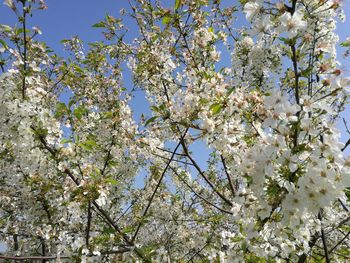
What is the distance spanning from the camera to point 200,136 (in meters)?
3.76

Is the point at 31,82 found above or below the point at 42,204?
above

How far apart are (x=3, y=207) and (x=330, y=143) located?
6928 mm

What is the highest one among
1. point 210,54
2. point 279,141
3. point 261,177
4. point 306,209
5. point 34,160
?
point 210,54

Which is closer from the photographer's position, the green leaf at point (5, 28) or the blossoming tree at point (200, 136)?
the blossoming tree at point (200, 136)

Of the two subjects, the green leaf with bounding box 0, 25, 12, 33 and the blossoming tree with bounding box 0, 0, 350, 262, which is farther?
the green leaf with bounding box 0, 25, 12, 33

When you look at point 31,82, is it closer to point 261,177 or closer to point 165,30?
point 165,30

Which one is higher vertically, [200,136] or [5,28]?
[5,28]

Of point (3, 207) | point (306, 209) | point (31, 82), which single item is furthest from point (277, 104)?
point (3, 207)

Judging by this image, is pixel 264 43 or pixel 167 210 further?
pixel 167 210

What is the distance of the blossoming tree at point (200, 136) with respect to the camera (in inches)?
96.0

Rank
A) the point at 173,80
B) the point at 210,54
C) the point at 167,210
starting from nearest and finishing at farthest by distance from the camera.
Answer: the point at 210,54, the point at 173,80, the point at 167,210

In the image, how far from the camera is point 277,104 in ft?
8.07

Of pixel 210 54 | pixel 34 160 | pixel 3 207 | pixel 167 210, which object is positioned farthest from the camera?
pixel 167 210

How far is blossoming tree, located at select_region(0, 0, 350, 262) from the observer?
2439 mm
